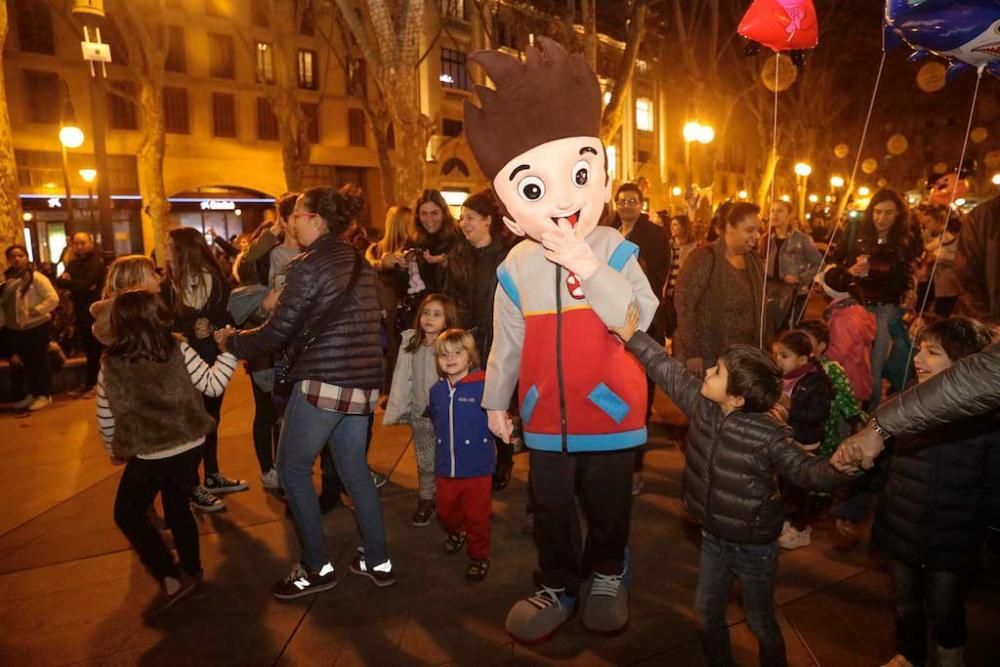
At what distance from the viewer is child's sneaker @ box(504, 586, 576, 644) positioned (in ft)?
10.4

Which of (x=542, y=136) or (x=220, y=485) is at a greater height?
(x=542, y=136)

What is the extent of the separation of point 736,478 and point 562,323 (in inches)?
36.9

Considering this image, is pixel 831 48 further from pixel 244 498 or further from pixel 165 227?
pixel 244 498

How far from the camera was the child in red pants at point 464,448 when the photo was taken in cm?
384

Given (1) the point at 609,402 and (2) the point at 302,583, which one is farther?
(2) the point at 302,583

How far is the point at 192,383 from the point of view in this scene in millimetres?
3672

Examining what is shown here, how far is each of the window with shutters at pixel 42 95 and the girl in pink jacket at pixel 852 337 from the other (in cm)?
2640

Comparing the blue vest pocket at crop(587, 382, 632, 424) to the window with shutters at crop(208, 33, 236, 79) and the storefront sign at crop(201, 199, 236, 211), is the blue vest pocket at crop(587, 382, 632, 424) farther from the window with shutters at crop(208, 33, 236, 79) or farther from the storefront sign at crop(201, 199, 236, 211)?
the window with shutters at crop(208, 33, 236, 79)

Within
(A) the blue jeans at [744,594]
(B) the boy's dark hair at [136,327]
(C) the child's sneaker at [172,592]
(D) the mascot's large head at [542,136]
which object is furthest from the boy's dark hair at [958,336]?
(C) the child's sneaker at [172,592]

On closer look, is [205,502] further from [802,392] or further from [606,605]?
[802,392]

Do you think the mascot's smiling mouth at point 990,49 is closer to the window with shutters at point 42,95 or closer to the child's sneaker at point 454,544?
the child's sneaker at point 454,544

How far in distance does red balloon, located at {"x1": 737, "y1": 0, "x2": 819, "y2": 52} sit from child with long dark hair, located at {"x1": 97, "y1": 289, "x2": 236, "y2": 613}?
405 cm

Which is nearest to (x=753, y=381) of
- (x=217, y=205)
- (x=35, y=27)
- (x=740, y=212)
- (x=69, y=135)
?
(x=740, y=212)

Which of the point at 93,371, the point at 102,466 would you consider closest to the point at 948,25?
the point at 102,466
